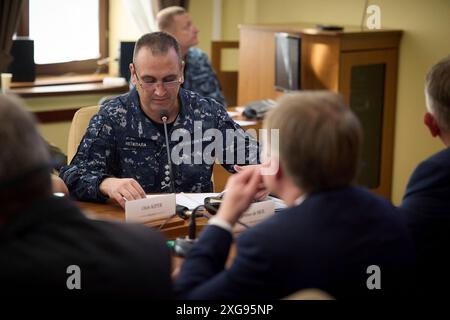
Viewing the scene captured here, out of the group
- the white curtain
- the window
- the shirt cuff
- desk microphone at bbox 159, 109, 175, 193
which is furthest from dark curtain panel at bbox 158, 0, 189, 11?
the shirt cuff

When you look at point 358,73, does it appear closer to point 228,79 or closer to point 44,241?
point 228,79

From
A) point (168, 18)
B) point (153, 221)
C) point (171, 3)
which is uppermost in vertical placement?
point (171, 3)

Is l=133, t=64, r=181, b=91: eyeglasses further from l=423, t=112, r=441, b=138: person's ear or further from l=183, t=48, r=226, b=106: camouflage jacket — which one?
l=183, t=48, r=226, b=106: camouflage jacket

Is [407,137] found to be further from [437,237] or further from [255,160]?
[437,237]

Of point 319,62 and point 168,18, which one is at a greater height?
point 168,18

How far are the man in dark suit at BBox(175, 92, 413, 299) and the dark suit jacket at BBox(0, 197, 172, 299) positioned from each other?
8.5 inches

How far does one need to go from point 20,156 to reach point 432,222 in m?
1.10

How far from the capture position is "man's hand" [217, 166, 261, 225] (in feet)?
5.97

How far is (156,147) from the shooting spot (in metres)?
2.91

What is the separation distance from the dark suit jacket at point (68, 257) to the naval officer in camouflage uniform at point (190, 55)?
143 inches

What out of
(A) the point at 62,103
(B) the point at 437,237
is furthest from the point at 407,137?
(B) the point at 437,237

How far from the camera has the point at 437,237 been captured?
1.96 metres

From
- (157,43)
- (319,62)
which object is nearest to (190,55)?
(319,62)
